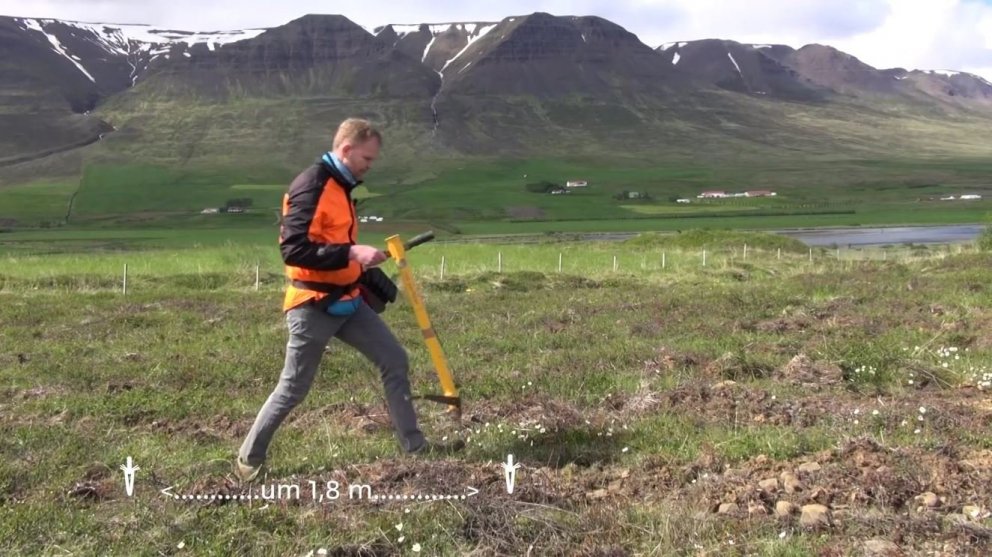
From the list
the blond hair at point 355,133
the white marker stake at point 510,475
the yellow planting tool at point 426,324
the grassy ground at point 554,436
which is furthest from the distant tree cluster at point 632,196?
the white marker stake at point 510,475

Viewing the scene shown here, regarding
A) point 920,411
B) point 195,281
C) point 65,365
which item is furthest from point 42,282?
point 920,411

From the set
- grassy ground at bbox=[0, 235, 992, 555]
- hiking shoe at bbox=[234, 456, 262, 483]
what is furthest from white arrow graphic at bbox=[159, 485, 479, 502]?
hiking shoe at bbox=[234, 456, 262, 483]

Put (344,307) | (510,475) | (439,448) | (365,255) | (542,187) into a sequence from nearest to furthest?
(510,475)
(365,255)
(344,307)
(439,448)
(542,187)

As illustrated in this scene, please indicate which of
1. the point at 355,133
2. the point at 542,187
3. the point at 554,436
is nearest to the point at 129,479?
the point at 355,133

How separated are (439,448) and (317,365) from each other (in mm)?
1151

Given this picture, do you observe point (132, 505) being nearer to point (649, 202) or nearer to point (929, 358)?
point (929, 358)

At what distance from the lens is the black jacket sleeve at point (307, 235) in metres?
6.27

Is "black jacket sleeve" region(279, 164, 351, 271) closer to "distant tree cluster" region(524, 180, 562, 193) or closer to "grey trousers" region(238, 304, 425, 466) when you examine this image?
"grey trousers" region(238, 304, 425, 466)

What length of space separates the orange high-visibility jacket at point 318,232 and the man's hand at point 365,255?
4 centimetres

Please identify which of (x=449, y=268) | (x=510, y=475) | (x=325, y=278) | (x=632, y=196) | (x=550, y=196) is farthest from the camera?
(x=550, y=196)

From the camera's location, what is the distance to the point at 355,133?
655 cm

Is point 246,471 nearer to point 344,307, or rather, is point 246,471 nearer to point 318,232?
point 344,307

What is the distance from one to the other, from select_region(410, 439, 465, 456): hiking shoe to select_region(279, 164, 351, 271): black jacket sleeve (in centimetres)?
156

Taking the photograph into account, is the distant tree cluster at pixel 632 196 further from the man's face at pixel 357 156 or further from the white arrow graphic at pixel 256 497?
the white arrow graphic at pixel 256 497
